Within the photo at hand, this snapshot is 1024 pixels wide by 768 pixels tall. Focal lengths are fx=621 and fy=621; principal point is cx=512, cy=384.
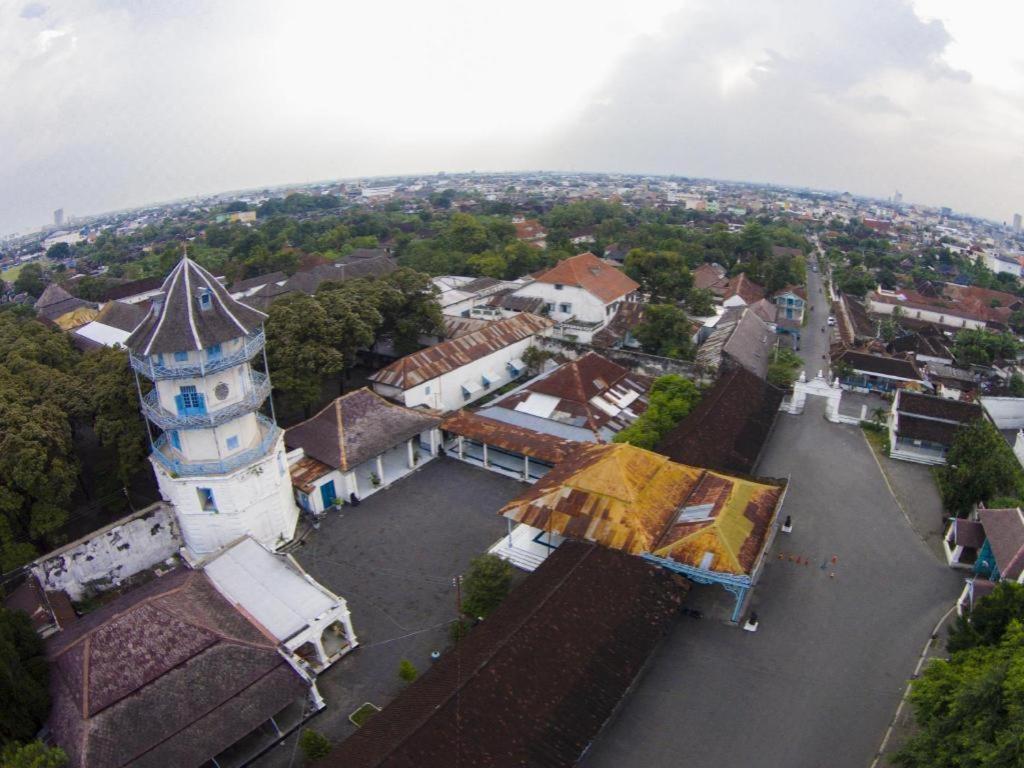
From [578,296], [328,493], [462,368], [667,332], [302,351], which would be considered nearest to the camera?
[328,493]

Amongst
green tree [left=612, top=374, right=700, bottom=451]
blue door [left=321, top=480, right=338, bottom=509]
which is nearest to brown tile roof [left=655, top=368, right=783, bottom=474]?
green tree [left=612, top=374, right=700, bottom=451]

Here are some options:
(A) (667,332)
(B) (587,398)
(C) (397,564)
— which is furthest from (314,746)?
(A) (667,332)

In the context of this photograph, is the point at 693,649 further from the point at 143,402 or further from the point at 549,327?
the point at 549,327

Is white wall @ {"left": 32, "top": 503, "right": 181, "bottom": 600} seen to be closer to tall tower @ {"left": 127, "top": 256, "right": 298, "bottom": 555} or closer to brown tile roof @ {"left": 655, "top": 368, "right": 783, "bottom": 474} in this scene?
tall tower @ {"left": 127, "top": 256, "right": 298, "bottom": 555}

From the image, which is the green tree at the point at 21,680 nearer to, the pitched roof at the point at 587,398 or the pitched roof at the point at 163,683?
the pitched roof at the point at 163,683

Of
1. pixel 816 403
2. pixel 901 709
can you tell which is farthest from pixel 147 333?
pixel 816 403

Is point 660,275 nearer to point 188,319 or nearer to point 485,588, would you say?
point 485,588

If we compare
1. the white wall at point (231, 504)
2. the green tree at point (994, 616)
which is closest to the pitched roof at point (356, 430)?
the white wall at point (231, 504)
